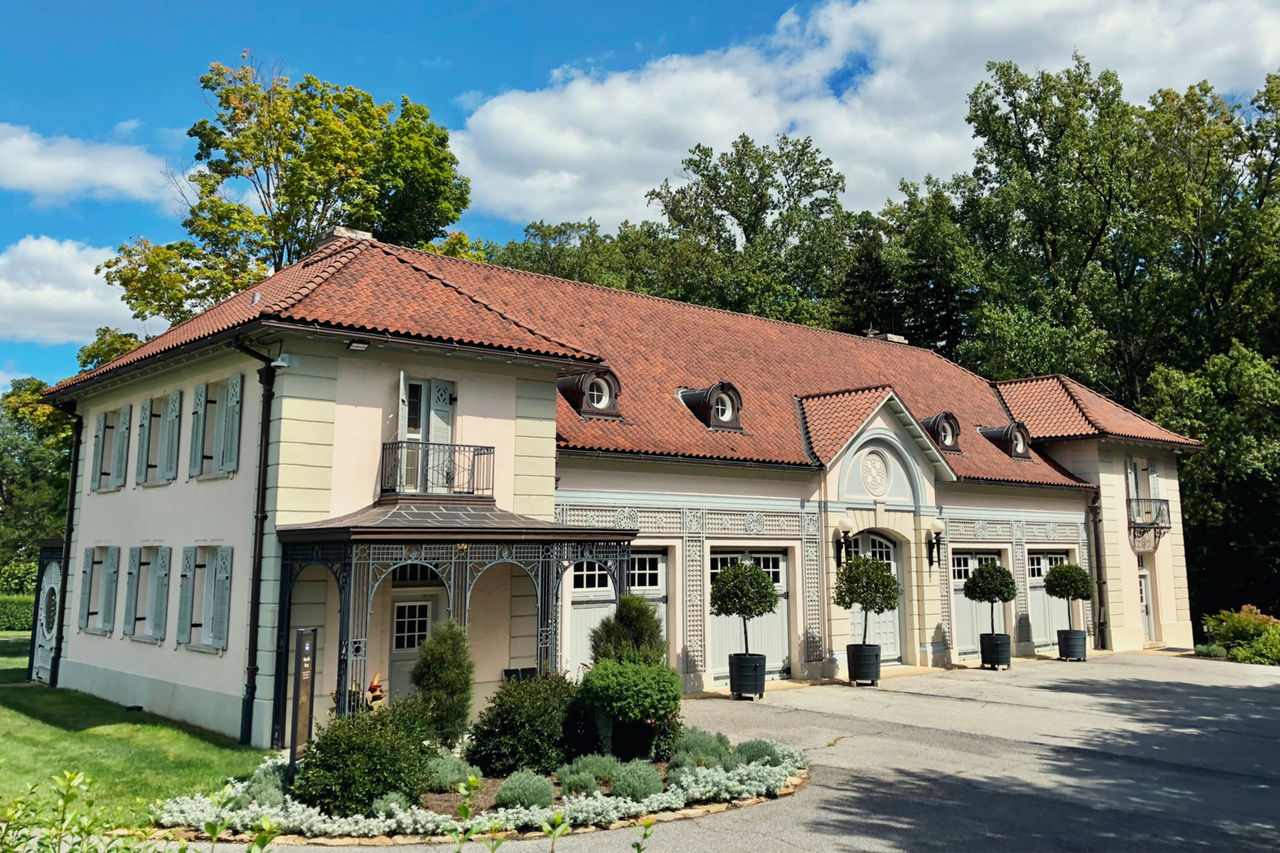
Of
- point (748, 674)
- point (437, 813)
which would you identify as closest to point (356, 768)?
point (437, 813)

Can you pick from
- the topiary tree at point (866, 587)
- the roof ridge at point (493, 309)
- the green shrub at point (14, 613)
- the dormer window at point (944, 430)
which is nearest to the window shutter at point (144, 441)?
the roof ridge at point (493, 309)

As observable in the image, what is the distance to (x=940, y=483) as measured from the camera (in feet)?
78.6

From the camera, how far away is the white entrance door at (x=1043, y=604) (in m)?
26.6

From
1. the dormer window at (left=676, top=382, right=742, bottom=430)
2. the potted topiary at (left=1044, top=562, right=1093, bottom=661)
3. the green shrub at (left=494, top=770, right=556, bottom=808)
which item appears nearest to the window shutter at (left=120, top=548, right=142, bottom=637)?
the green shrub at (left=494, top=770, right=556, bottom=808)

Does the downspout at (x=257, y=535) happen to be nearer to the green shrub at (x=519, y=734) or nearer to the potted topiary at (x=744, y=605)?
the green shrub at (x=519, y=734)

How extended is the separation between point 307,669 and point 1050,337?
2965 centimetres

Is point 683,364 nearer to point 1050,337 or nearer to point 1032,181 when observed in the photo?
point 1050,337

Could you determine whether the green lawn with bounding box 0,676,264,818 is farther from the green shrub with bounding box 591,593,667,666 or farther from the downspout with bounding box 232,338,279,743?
the green shrub with bounding box 591,593,667,666

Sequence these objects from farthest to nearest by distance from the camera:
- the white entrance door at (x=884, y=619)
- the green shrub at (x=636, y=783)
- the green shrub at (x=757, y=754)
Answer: the white entrance door at (x=884, y=619), the green shrub at (x=757, y=754), the green shrub at (x=636, y=783)

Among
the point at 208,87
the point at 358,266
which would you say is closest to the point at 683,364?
the point at 358,266

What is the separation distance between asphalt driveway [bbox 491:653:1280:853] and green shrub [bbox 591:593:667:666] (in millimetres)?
1721

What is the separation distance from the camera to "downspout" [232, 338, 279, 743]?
1338cm

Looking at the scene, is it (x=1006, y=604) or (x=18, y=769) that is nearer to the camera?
(x=18, y=769)

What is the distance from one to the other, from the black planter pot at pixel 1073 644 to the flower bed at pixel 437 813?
1687 cm
